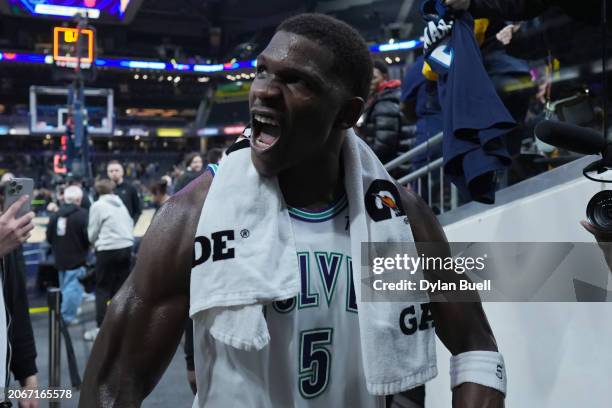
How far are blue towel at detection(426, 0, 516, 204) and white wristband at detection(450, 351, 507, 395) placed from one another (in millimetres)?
1131

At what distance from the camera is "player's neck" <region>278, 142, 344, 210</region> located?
1.37 meters

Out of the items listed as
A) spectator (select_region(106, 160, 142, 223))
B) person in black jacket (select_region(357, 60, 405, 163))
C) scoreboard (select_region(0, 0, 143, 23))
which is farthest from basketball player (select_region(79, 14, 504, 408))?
scoreboard (select_region(0, 0, 143, 23))

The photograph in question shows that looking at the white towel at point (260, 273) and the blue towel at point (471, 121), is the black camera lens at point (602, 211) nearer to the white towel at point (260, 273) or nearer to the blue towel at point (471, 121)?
the white towel at point (260, 273)

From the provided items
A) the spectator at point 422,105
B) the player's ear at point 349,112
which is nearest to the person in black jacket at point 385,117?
the spectator at point 422,105

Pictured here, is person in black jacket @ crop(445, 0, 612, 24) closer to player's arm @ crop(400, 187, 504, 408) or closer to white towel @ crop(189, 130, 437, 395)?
player's arm @ crop(400, 187, 504, 408)

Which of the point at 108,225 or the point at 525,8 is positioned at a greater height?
the point at 525,8

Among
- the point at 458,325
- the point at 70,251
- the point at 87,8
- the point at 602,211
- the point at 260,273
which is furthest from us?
the point at 87,8

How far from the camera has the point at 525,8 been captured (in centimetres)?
236

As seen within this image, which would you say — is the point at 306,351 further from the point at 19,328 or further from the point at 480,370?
the point at 19,328

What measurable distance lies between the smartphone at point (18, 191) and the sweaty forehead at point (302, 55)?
1380 mm

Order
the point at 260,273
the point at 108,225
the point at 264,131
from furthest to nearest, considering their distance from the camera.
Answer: the point at 108,225 → the point at 264,131 → the point at 260,273

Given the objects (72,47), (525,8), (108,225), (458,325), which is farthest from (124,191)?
(458,325)

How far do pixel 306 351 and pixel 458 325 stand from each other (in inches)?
16.3

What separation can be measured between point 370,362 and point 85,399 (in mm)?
604
